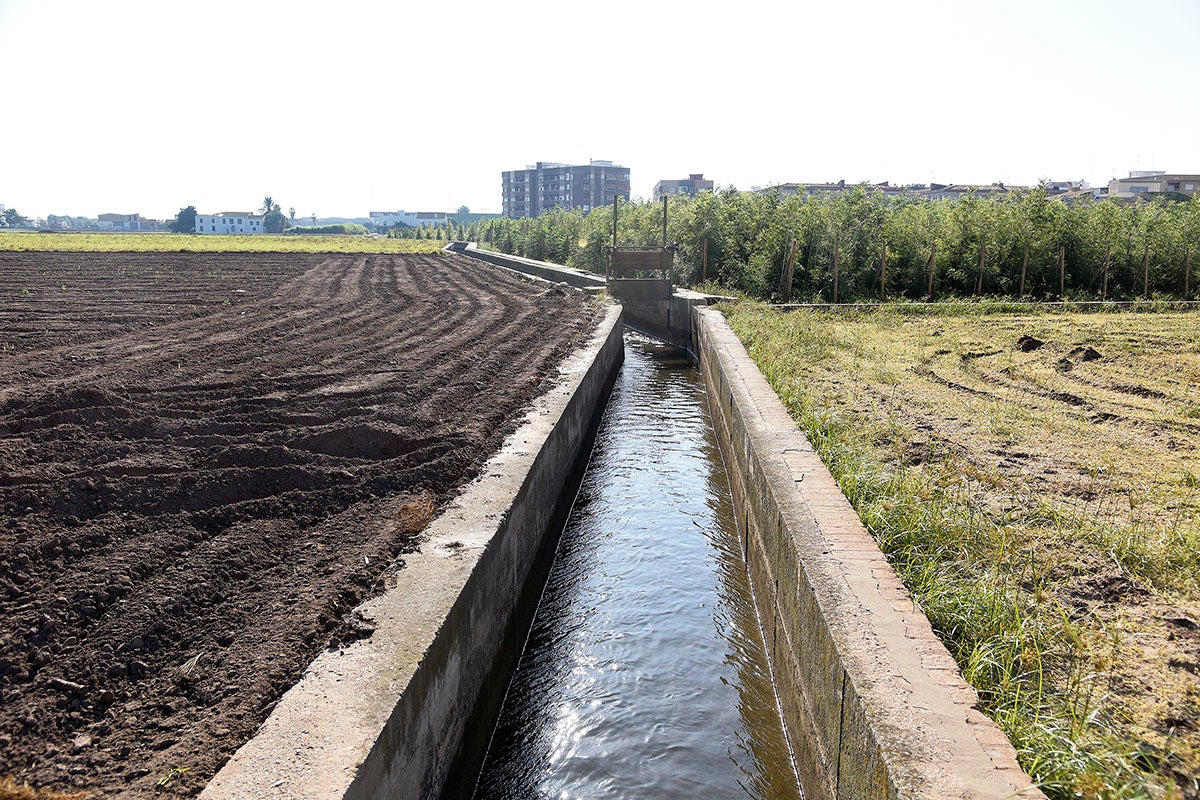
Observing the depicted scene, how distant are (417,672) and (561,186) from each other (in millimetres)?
136415

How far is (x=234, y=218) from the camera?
157 meters

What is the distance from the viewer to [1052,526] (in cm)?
535

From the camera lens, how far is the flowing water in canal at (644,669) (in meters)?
4.25

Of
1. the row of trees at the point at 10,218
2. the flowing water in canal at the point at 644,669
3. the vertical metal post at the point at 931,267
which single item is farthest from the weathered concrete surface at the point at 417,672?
the row of trees at the point at 10,218

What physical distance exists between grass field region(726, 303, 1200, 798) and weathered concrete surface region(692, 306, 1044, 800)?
0.22 metres

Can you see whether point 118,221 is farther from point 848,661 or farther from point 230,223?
point 848,661

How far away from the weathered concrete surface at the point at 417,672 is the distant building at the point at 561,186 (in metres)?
118

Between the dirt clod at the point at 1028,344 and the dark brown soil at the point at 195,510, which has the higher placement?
the dirt clod at the point at 1028,344

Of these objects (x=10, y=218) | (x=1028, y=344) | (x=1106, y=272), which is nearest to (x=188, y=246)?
(x=1106, y=272)

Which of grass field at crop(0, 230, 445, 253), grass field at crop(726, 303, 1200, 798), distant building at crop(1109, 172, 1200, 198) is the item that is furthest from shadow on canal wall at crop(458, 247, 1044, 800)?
distant building at crop(1109, 172, 1200, 198)

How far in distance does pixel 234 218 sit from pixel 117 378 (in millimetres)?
166046

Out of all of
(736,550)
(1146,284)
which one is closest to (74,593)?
(736,550)

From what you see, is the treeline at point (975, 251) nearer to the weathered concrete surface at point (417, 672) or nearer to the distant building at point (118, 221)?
the weathered concrete surface at point (417, 672)

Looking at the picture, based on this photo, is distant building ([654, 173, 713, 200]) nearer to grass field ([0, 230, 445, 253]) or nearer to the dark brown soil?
grass field ([0, 230, 445, 253])
